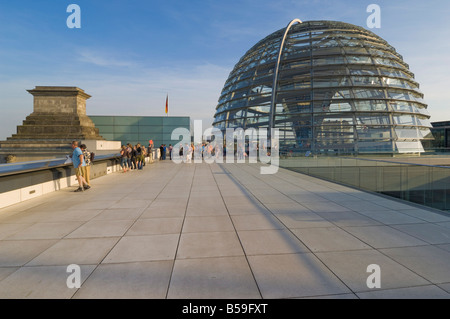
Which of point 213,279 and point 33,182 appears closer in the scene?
point 213,279

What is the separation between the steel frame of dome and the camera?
90.4 feet

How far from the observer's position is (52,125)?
26.1 meters

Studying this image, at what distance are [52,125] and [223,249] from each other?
2830cm

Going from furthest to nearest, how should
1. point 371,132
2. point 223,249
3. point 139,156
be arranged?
point 371,132 → point 139,156 → point 223,249

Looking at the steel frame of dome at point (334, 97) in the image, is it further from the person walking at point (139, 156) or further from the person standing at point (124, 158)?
the person standing at point (124, 158)

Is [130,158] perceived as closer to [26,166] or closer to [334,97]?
[26,166]

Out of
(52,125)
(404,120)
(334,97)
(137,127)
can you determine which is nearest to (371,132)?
(404,120)

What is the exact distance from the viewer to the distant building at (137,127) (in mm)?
39169

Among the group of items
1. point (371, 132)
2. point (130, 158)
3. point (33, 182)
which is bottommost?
point (33, 182)

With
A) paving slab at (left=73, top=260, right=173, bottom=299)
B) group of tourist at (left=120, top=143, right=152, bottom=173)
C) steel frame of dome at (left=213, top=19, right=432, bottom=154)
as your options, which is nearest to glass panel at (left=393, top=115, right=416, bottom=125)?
steel frame of dome at (left=213, top=19, right=432, bottom=154)

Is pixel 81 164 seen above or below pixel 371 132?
below
